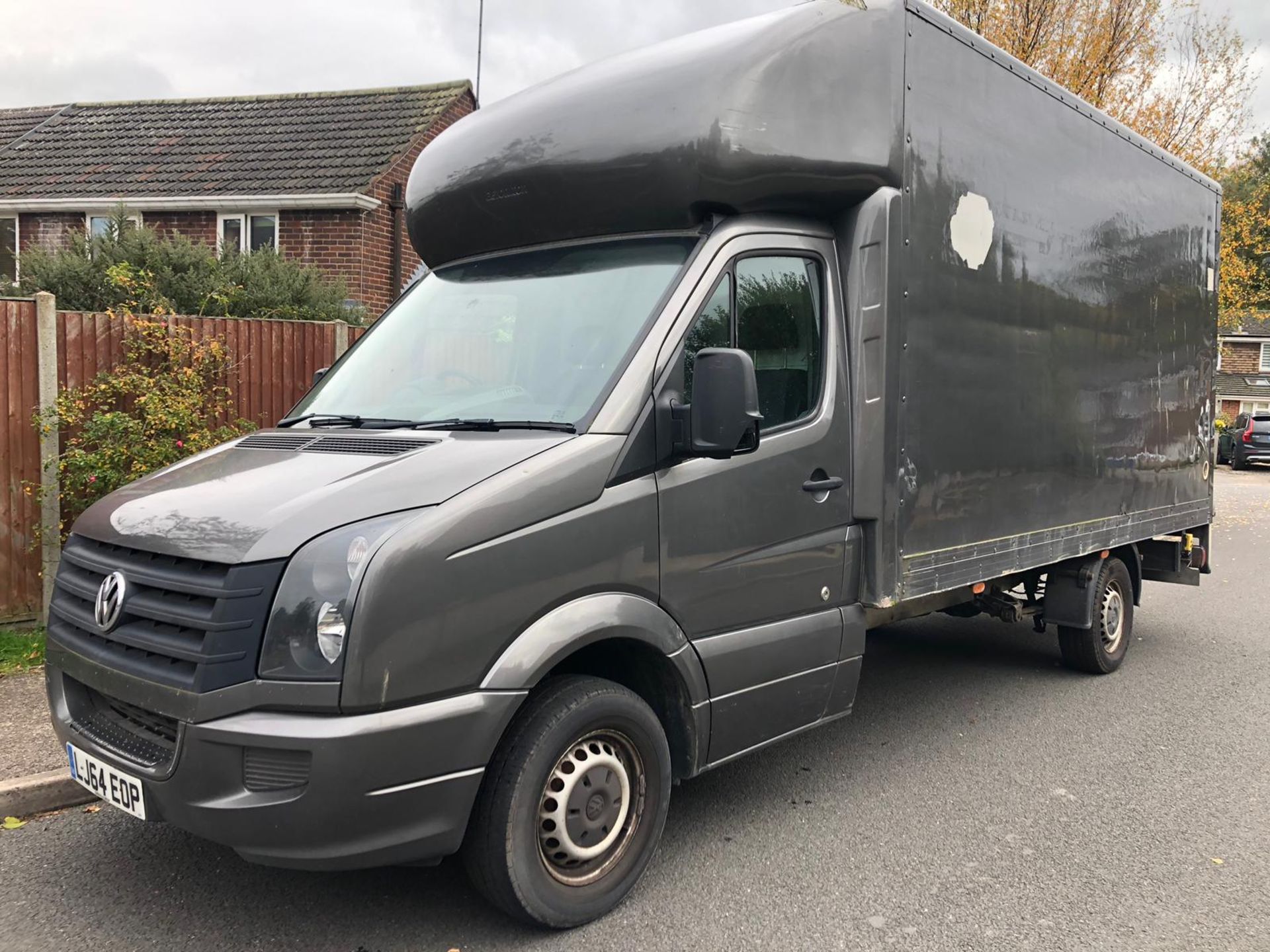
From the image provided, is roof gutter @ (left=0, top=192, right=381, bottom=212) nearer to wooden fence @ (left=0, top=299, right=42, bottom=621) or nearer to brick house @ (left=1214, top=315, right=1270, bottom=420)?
wooden fence @ (left=0, top=299, right=42, bottom=621)

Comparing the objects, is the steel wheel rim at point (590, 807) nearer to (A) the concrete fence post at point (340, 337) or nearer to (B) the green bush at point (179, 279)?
(A) the concrete fence post at point (340, 337)

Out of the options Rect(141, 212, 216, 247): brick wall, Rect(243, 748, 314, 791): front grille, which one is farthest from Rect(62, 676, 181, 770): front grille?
Rect(141, 212, 216, 247): brick wall

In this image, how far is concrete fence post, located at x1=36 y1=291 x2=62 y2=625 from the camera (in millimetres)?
6066

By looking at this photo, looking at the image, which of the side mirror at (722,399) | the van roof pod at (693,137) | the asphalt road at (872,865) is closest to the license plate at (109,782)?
the asphalt road at (872,865)

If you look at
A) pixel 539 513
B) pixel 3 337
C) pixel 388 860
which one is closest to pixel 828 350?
pixel 539 513

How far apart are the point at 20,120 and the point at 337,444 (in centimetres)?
2185

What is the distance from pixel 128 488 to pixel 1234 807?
4.77 metres

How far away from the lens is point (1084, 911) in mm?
Answer: 3455

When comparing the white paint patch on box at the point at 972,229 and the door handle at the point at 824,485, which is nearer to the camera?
the door handle at the point at 824,485

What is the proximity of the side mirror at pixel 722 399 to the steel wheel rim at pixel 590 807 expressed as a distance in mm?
1064

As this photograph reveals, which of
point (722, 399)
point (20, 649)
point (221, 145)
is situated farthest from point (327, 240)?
point (722, 399)

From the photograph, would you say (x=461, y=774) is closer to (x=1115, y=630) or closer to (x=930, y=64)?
(x=930, y=64)

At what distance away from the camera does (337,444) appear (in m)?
3.41

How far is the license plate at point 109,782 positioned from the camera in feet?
9.39
